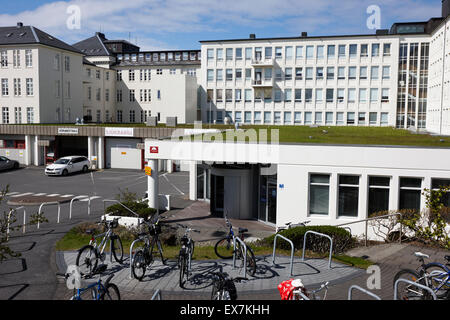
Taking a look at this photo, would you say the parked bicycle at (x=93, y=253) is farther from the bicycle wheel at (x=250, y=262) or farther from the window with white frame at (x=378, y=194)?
the window with white frame at (x=378, y=194)

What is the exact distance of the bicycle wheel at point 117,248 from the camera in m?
12.3

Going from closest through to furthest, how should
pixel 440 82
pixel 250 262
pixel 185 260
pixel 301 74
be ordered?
pixel 185 260 < pixel 250 262 < pixel 440 82 < pixel 301 74

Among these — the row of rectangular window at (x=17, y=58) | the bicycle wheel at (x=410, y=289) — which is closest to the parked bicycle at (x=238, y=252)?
the bicycle wheel at (x=410, y=289)

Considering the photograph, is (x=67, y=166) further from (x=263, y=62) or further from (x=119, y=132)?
(x=263, y=62)

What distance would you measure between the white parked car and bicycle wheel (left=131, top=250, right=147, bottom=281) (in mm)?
27571

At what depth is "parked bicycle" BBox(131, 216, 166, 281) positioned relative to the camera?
35.1 feet

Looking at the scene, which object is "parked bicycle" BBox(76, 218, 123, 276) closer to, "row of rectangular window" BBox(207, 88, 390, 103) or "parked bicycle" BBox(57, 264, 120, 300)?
"parked bicycle" BBox(57, 264, 120, 300)

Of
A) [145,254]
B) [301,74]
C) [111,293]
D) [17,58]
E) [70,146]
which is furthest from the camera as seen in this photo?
[301,74]

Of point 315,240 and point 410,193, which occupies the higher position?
point 410,193

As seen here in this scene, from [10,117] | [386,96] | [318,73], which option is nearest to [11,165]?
[10,117]

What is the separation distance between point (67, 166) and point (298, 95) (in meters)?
31.1

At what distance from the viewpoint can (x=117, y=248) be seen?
12766mm

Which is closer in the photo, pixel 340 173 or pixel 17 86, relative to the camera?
pixel 340 173

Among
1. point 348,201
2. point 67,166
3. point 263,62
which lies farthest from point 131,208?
point 263,62
